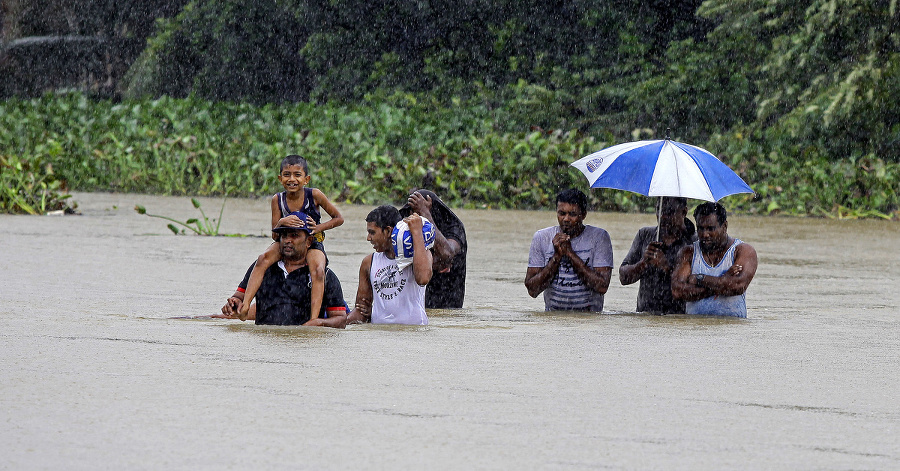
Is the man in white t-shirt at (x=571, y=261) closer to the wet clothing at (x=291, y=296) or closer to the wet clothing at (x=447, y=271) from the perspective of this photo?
the wet clothing at (x=447, y=271)

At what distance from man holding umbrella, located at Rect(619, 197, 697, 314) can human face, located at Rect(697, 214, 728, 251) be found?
22 cm

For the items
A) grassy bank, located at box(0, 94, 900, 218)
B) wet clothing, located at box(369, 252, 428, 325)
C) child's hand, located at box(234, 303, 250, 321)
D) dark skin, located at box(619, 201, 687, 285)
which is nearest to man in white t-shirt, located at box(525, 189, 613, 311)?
dark skin, located at box(619, 201, 687, 285)

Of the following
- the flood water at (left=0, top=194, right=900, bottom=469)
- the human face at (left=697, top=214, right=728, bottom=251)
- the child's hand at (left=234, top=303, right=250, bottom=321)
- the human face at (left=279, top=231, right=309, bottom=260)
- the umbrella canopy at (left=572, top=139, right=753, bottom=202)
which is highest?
the umbrella canopy at (left=572, top=139, right=753, bottom=202)

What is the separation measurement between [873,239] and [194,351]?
1075 centimetres

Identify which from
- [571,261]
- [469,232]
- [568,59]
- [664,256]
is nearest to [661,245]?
[664,256]

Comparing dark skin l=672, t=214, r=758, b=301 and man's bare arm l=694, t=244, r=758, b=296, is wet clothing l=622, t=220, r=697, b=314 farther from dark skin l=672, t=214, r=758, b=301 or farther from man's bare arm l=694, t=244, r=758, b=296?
man's bare arm l=694, t=244, r=758, b=296

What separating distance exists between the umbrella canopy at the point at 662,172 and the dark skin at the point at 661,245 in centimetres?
26

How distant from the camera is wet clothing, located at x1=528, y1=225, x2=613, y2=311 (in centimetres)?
894

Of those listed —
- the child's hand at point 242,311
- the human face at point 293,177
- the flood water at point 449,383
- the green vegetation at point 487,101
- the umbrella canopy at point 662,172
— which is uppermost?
the green vegetation at point 487,101

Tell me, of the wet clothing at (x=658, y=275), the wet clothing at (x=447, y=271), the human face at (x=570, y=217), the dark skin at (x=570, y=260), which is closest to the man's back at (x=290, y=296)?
the wet clothing at (x=447, y=271)

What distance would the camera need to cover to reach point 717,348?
743 cm

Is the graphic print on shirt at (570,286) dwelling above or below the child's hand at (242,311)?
above

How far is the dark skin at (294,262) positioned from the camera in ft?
25.9

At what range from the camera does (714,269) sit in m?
8.66
